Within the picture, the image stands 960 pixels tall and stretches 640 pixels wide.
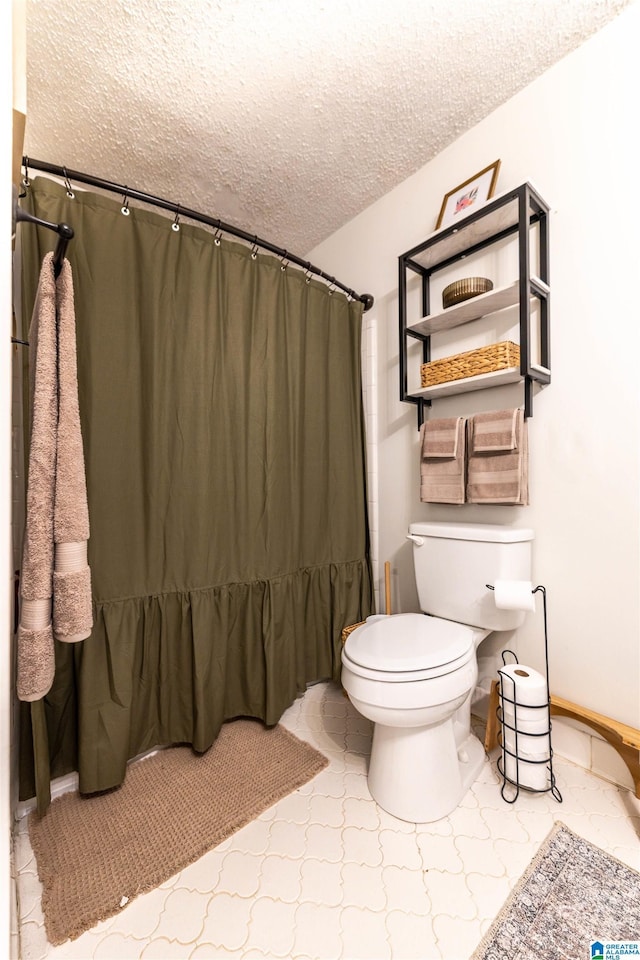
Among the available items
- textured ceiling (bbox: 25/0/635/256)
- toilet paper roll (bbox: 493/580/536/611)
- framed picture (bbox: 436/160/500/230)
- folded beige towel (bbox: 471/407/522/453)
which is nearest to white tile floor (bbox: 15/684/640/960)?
toilet paper roll (bbox: 493/580/536/611)

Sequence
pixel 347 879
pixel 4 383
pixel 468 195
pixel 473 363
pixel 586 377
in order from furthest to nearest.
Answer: pixel 468 195
pixel 473 363
pixel 586 377
pixel 347 879
pixel 4 383

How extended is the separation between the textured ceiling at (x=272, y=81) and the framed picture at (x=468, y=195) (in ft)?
0.75

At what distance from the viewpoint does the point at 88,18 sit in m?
1.15

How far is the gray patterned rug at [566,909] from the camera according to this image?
2.73 feet

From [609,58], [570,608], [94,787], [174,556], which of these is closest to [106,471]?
[174,556]

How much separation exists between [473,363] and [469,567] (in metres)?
0.71

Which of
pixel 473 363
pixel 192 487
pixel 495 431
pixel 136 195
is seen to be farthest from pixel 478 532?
pixel 136 195

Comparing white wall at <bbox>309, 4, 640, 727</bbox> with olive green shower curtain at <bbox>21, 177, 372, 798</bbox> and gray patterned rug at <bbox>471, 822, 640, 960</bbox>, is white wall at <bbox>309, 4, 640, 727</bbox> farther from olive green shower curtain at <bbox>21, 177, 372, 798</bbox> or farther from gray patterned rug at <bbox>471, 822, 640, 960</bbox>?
olive green shower curtain at <bbox>21, 177, 372, 798</bbox>

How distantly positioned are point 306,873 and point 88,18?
2328mm

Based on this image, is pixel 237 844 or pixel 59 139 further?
pixel 59 139

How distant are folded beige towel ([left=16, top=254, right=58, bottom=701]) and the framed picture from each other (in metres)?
1.37

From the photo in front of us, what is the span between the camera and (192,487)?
4.70 feet

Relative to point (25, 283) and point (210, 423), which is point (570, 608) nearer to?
point (210, 423)

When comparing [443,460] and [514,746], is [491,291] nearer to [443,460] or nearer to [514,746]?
[443,460]
